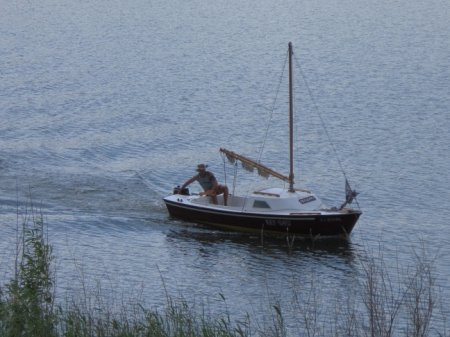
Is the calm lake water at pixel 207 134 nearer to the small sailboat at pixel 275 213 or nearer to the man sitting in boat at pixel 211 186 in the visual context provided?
the small sailboat at pixel 275 213

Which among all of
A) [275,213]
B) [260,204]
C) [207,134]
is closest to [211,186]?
[260,204]

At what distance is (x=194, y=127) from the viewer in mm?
63438

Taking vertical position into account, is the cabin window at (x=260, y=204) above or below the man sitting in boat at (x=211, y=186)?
below

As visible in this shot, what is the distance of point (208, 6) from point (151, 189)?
79945 mm

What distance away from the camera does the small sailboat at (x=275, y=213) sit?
137 ft

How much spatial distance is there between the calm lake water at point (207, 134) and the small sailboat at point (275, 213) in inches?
24.2

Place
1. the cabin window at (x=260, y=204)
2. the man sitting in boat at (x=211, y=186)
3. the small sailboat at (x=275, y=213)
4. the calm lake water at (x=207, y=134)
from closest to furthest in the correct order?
the calm lake water at (x=207, y=134), the small sailboat at (x=275, y=213), the cabin window at (x=260, y=204), the man sitting in boat at (x=211, y=186)

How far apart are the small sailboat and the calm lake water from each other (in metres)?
0.61

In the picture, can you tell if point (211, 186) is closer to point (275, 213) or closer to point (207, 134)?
point (275, 213)

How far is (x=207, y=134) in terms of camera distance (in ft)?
204

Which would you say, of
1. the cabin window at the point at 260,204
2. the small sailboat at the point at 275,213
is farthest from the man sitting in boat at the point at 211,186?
the cabin window at the point at 260,204

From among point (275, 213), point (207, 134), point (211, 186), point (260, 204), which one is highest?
point (207, 134)

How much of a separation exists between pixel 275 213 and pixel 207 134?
20441 millimetres

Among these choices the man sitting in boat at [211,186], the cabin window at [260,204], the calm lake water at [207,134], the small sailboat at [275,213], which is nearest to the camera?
the calm lake water at [207,134]
